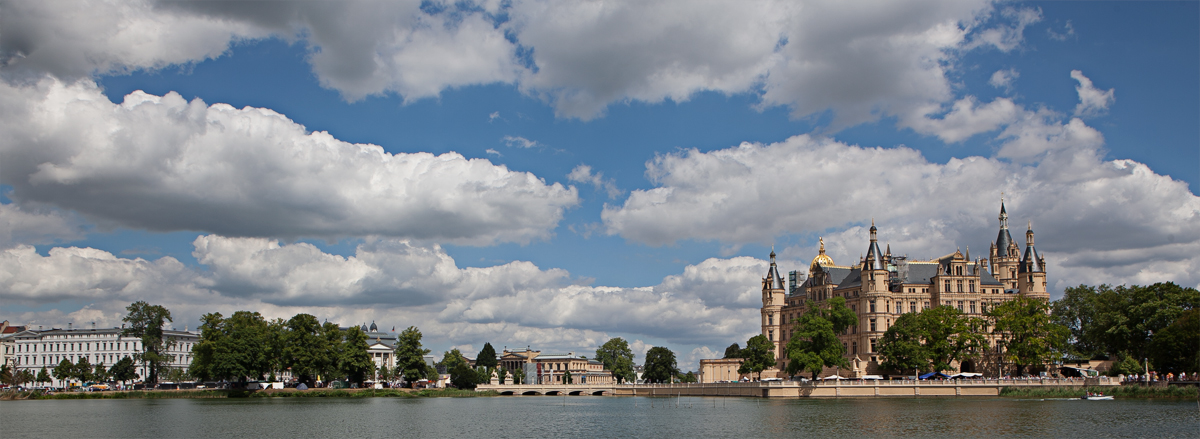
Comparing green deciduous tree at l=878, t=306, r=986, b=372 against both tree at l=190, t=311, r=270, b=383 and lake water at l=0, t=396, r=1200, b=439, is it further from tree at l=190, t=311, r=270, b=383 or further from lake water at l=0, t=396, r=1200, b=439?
tree at l=190, t=311, r=270, b=383

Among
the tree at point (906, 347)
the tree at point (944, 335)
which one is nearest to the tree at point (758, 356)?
the tree at point (906, 347)

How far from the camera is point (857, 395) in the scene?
9800cm

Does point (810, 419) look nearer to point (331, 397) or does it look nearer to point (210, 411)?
point (210, 411)

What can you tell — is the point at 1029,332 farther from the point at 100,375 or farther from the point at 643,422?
the point at 100,375

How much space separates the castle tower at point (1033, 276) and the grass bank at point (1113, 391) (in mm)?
32168

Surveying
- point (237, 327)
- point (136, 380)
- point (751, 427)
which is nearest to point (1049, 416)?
point (751, 427)

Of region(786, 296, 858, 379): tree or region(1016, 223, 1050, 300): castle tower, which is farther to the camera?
region(1016, 223, 1050, 300): castle tower

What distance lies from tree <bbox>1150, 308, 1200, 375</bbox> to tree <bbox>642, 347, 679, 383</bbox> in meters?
81.2

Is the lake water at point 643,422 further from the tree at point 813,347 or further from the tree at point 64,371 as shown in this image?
the tree at point 64,371

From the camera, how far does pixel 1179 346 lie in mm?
83688

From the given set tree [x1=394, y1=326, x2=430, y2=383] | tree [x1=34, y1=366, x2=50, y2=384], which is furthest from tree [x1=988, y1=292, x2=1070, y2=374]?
tree [x1=34, y1=366, x2=50, y2=384]

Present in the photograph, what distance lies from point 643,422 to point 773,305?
262 feet

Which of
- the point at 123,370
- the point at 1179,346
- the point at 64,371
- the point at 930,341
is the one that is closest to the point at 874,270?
the point at 930,341

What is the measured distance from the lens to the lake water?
1993 inches
